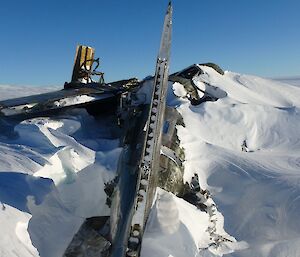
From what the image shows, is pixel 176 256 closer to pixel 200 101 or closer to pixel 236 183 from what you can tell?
pixel 236 183

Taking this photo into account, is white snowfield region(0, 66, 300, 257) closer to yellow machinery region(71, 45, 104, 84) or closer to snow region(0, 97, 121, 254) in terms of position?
snow region(0, 97, 121, 254)

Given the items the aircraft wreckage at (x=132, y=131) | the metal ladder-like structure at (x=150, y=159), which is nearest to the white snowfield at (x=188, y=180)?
the aircraft wreckage at (x=132, y=131)

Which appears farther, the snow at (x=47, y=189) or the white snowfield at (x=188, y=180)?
the white snowfield at (x=188, y=180)

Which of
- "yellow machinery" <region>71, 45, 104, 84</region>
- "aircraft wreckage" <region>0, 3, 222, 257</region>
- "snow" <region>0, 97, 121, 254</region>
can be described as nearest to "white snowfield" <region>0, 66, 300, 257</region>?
"snow" <region>0, 97, 121, 254</region>

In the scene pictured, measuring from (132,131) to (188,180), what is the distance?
1.02 meters

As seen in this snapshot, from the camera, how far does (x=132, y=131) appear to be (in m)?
5.93

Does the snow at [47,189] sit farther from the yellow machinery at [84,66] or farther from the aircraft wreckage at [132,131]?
the yellow machinery at [84,66]

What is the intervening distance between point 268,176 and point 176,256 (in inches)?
104

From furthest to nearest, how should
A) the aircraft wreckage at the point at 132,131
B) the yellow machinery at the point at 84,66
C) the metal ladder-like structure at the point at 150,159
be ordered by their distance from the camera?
1. the yellow machinery at the point at 84,66
2. the aircraft wreckage at the point at 132,131
3. the metal ladder-like structure at the point at 150,159

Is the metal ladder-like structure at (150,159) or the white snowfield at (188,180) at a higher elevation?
the metal ladder-like structure at (150,159)

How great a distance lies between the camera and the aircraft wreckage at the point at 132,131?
3.31 m

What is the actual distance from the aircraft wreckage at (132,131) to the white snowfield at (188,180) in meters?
0.22

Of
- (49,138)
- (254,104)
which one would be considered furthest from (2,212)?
(254,104)

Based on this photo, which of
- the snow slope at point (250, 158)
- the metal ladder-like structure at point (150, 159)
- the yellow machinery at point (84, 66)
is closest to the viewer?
the metal ladder-like structure at point (150, 159)
